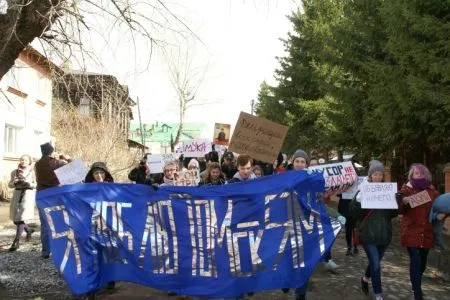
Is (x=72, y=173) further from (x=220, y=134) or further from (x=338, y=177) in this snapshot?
(x=220, y=134)

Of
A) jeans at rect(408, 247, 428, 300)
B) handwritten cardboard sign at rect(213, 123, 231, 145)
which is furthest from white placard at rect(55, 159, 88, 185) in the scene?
handwritten cardboard sign at rect(213, 123, 231, 145)

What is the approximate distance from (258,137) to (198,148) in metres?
5.52

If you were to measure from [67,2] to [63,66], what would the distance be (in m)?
1.28

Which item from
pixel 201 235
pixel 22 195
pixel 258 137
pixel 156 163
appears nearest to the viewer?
pixel 201 235

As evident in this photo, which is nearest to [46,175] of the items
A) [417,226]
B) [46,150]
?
[46,150]

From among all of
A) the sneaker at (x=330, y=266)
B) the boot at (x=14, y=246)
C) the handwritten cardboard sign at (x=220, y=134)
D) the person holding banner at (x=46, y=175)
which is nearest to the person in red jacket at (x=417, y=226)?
the sneaker at (x=330, y=266)

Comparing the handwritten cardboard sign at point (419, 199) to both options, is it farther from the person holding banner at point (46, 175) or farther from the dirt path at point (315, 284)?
the person holding banner at point (46, 175)

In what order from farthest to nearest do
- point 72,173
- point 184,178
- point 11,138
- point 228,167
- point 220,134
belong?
point 11,138, point 220,134, point 228,167, point 184,178, point 72,173

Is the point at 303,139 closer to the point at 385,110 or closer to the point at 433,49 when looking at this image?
the point at 385,110

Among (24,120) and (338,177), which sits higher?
(24,120)

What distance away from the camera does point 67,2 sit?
6609 millimetres

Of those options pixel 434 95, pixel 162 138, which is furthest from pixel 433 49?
pixel 162 138

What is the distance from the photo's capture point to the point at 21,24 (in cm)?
618

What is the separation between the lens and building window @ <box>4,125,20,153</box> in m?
19.1
